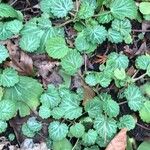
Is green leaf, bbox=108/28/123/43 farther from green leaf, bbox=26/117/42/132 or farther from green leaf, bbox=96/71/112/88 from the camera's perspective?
green leaf, bbox=26/117/42/132

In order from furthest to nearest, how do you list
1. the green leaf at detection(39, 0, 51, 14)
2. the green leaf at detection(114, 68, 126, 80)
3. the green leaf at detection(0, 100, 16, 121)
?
the green leaf at detection(39, 0, 51, 14) → the green leaf at detection(114, 68, 126, 80) → the green leaf at detection(0, 100, 16, 121)

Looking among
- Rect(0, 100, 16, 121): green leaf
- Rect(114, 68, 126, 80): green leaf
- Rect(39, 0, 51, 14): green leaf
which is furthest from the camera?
Rect(39, 0, 51, 14): green leaf

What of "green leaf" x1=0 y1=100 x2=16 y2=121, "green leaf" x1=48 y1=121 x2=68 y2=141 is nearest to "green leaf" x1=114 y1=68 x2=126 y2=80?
"green leaf" x1=48 y1=121 x2=68 y2=141

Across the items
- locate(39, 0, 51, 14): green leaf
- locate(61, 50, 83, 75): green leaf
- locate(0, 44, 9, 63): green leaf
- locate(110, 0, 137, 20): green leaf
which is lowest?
locate(61, 50, 83, 75): green leaf

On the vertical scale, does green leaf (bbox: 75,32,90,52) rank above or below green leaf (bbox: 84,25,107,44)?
below

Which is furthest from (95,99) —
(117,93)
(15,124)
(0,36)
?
(0,36)

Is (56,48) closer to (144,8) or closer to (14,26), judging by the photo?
(14,26)

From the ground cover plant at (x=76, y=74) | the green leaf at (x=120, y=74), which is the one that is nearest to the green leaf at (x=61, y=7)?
the ground cover plant at (x=76, y=74)

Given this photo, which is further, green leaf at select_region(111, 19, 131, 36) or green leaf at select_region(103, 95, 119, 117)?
green leaf at select_region(111, 19, 131, 36)
